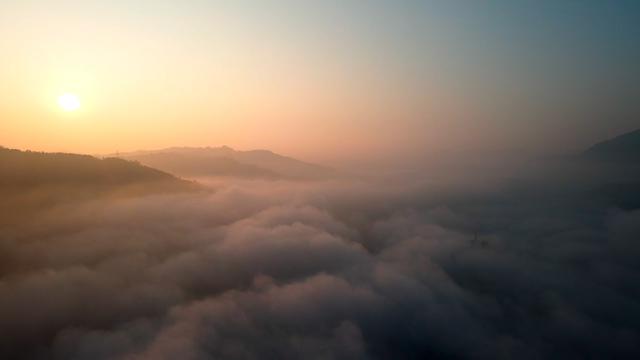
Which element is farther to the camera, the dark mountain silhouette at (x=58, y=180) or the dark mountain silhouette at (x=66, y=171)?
the dark mountain silhouette at (x=66, y=171)

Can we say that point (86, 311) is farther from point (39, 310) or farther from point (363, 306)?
point (363, 306)

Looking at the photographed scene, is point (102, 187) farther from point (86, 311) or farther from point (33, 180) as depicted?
point (86, 311)

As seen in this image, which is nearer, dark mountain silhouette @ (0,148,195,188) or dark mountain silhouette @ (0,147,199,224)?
dark mountain silhouette @ (0,147,199,224)

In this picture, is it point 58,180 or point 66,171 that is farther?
point 66,171

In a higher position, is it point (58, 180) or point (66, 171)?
point (66, 171)

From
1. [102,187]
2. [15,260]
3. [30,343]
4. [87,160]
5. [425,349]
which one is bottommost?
[425,349]

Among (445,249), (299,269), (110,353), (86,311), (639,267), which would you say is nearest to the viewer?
(110,353)

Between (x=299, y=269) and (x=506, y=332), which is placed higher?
(x=299, y=269)

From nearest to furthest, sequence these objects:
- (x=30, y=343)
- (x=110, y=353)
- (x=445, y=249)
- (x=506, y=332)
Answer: (x=110, y=353) → (x=30, y=343) → (x=506, y=332) → (x=445, y=249)

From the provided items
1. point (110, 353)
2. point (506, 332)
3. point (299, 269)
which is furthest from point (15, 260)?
point (506, 332)

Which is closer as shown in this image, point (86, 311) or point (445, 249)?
point (86, 311)
